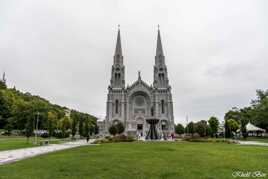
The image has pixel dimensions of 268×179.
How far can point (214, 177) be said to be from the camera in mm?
6832

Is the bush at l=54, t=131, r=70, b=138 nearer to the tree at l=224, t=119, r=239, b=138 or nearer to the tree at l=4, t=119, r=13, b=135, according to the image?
the tree at l=4, t=119, r=13, b=135

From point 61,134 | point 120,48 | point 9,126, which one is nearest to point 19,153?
point 61,134

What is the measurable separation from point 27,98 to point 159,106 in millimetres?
43929

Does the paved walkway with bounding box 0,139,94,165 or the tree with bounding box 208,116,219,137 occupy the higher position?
the tree with bounding box 208,116,219,137

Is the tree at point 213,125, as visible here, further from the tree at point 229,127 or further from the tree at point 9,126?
the tree at point 9,126

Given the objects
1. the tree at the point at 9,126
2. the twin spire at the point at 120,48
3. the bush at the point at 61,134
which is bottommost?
the bush at the point at 61,134

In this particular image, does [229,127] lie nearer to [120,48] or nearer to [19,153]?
[19,153]

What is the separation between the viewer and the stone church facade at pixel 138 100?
6606cm

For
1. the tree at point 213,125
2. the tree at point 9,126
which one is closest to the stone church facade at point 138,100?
the tree at point 213,125

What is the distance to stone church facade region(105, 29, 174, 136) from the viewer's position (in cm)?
6606

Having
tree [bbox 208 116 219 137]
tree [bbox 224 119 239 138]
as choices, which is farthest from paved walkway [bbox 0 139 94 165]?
tree [bbox 224 119 239 138]

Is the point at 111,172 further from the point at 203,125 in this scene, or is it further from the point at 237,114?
the point at 237,114

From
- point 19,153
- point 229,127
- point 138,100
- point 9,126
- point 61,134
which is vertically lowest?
point 61,134

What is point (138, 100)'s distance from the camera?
231ft
